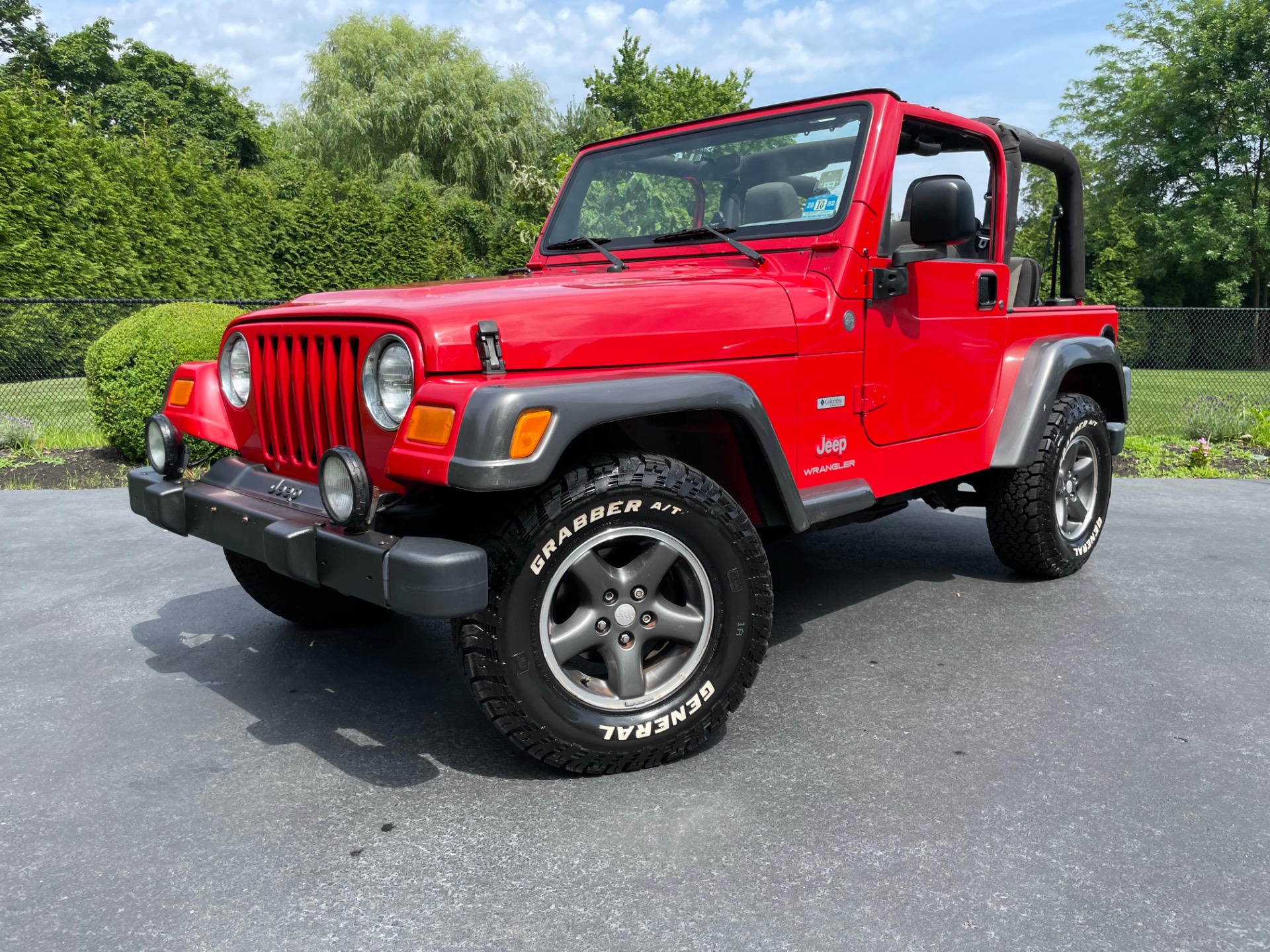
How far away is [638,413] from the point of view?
260cm

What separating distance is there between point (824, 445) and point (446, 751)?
5.19 ft

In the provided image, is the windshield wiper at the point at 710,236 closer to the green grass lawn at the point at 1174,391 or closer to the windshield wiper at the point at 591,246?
the windshield wiper at the point at 591,246

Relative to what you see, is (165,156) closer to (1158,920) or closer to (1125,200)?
(1158,920)

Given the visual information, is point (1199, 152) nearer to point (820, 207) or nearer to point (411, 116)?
point (411, 116)

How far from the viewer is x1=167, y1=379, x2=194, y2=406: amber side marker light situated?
11.4 ft

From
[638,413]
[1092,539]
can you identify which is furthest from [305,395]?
[1092,539]

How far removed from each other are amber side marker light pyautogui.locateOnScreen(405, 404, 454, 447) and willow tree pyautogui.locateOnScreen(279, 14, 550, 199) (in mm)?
25683

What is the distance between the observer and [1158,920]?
211 centimetres

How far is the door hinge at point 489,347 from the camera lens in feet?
8.27

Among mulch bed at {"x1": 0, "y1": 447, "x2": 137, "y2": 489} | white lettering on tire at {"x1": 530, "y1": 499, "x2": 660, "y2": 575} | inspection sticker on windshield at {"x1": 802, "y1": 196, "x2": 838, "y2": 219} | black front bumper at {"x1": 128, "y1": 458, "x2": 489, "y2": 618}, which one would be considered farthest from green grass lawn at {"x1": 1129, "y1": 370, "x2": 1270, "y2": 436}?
mulch bed at {"x1": 0, "y1": 447, "x2": 137, "y2": 489}

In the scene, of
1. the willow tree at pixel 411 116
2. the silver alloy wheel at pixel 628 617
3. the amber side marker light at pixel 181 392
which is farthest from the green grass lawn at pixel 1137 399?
the willow tree at pixel 411 116

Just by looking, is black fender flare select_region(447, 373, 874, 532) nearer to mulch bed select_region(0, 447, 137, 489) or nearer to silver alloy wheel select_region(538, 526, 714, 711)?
silver alloy wheel select_region(538, 526, 714, 711)

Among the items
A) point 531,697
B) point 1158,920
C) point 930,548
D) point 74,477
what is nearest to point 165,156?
point 74,477

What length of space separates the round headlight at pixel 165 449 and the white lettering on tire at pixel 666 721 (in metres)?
1.71
